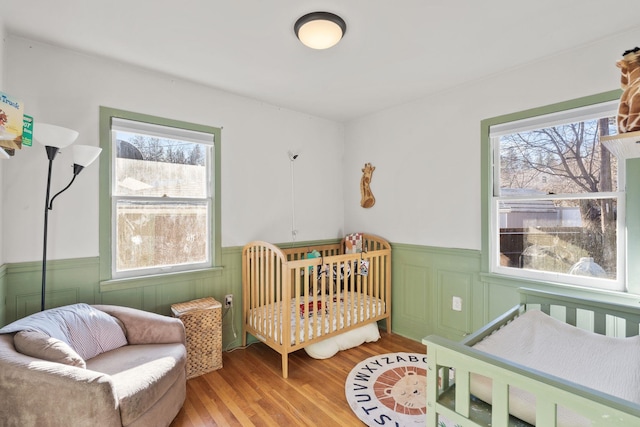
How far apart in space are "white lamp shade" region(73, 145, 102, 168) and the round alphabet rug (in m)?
2.28

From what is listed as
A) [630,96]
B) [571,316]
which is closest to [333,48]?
[630,96]

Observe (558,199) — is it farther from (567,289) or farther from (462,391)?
(462,391)

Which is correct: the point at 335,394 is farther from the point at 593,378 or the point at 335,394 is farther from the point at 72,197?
the point at 72,197

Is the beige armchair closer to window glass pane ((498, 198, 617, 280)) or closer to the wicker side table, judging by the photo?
the wicker side table

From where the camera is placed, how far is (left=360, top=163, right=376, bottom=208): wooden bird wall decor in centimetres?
337

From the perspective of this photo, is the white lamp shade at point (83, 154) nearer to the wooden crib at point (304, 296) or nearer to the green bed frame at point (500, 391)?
the wooden crib at point (304, 296)

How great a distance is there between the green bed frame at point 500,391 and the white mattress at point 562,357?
0.07m

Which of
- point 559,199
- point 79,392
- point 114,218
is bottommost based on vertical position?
point 79,392

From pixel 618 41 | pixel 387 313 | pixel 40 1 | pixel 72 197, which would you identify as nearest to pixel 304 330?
pixel 387 313

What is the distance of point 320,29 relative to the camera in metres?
1.72

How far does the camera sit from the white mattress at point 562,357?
0.98 metres

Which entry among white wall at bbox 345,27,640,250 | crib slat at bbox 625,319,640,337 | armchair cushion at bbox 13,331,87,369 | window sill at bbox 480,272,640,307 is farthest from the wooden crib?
crib slat at bbox 625,319,640,337

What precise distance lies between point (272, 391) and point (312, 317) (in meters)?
0.64

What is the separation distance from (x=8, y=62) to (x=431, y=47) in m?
2.73
